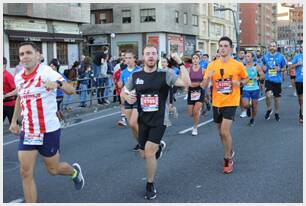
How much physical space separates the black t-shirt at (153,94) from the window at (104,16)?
46.3 metres

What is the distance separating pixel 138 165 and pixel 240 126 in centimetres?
466

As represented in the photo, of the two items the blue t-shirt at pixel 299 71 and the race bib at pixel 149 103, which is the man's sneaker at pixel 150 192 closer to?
the race bib at pixel 149 103

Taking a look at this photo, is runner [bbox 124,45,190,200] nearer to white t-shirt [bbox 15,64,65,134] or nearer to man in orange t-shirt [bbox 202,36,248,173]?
white t-shirt [bbox 15,64,65,134]

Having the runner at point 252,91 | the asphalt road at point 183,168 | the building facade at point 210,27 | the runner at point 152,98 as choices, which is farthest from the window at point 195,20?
the runner at point 152,98

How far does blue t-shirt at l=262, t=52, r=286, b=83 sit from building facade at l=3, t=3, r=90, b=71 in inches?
768

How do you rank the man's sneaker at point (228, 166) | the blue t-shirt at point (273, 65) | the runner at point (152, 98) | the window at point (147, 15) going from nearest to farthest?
the runner at point (152, 98) < the man's sneaker at point (228, 166) < the blue t-shirt at point (273, 65) < the window at point (147, 15)

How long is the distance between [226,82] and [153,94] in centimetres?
169

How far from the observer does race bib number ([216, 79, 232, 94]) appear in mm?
7082

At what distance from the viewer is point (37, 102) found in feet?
16.5

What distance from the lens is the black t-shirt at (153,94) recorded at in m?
5.80

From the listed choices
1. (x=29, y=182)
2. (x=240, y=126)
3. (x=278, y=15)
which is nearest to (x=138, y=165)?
(x=29, y=182)

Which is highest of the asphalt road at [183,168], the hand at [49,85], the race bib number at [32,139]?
the hand at [49,85]

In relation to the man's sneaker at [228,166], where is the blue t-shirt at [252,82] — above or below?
above

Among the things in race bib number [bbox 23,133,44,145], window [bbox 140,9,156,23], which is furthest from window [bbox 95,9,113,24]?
race bib number [bbox 23,133,44,145]
